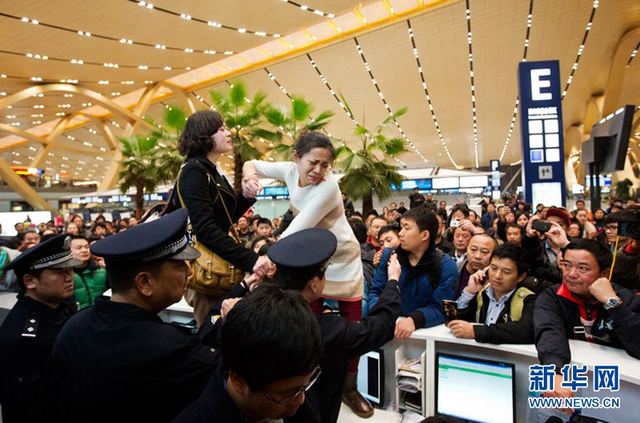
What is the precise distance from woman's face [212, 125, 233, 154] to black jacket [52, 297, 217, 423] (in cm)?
105

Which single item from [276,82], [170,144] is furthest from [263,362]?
[276,82]

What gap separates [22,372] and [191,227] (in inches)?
43.0

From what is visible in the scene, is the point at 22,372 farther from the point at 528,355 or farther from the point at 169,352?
the point at 528,355

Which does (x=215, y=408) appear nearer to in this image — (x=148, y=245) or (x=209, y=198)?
(x=148, y=245)

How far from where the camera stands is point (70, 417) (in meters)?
1.29

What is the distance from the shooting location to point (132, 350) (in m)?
1.26

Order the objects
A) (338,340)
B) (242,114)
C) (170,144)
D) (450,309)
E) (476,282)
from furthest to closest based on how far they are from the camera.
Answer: (170,144)
(242,114)
(476,282)
(450,309)
(338,340)

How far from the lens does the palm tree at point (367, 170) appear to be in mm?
9188

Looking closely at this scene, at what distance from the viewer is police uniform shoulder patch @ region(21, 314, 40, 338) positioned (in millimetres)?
2154

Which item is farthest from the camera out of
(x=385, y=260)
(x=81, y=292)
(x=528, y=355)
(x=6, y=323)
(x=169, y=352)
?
(x=81, y=292)

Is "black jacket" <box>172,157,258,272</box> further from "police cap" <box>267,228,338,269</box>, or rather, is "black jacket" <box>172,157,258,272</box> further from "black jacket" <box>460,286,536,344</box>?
"black jacket" <box>460,286,536,344</box>

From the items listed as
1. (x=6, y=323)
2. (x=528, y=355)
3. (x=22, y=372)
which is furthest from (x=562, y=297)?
(x=6, y=323)

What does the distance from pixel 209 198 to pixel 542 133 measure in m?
9.03

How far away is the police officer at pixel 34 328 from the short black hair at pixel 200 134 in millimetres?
1074
